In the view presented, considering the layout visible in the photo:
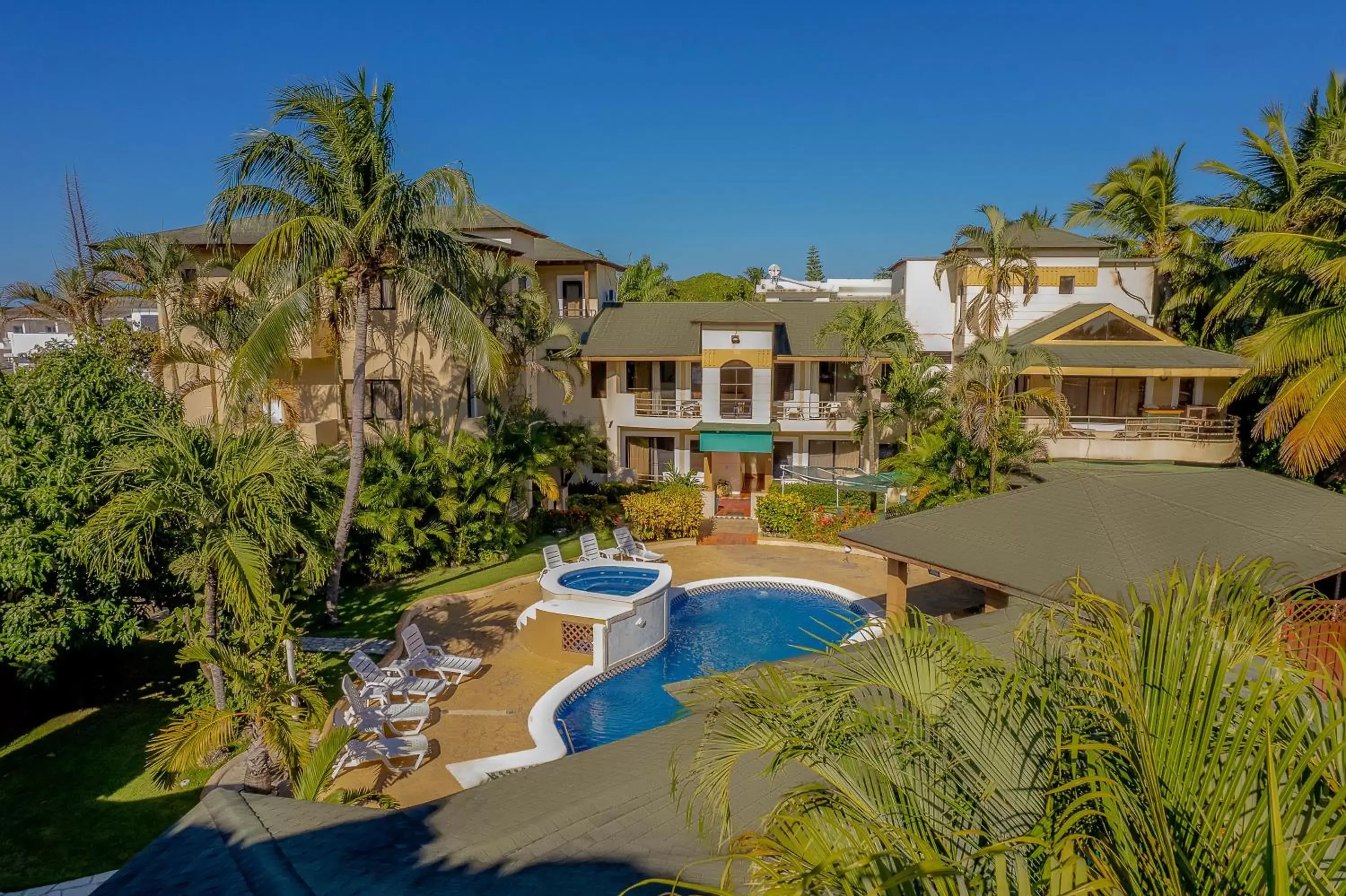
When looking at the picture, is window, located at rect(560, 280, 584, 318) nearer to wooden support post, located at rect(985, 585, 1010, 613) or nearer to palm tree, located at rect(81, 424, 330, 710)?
palm tree, located at rect(81, 424, 330, 710)

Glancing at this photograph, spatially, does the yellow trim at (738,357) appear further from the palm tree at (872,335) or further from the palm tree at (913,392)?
the palm tree at (913,392)

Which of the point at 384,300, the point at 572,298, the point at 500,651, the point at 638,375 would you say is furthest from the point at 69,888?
the point at 572,298

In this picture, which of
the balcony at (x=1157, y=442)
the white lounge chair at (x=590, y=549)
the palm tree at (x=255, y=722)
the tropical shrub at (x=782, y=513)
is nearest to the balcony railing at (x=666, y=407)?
the tropical shrub at (x=782, y=513)

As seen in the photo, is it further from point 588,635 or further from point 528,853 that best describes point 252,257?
point 528,853

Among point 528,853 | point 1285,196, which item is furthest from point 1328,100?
point 528,853

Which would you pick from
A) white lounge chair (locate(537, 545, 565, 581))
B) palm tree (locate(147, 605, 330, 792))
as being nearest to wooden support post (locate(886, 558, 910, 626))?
white lounge chair (locate(537, 545, 565, 581))

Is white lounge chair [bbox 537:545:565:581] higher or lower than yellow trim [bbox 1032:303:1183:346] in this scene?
lower
